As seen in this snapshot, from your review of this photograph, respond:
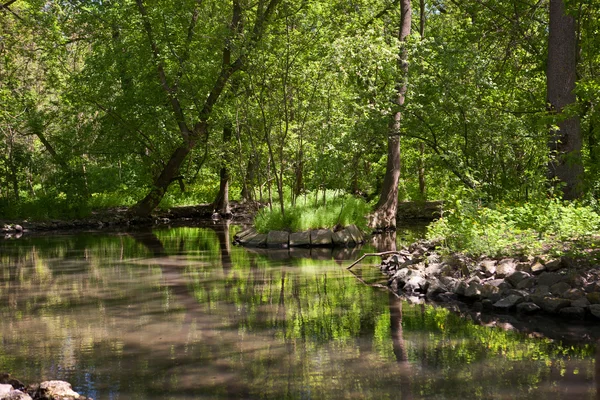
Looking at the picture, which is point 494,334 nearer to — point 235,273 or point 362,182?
point 235,273

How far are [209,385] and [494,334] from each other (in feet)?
11.3

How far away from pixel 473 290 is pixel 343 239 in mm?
8456

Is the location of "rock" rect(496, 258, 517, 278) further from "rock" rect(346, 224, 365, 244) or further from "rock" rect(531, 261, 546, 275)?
"rock" rect(346, 224, 365, 244)

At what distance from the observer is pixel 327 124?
59.6 ft

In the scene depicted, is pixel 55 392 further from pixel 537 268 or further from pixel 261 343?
pixel 537 268

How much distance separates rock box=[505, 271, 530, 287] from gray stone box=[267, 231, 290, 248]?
9027mm

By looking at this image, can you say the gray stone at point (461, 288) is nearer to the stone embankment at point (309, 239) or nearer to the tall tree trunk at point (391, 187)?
the stone embankment at point (309, 239)

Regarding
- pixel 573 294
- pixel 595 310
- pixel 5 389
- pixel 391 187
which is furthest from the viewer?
pixel 391 187

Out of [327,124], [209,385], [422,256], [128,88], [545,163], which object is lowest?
[209,385]

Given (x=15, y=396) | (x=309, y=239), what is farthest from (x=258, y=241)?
(x=15, y=396)

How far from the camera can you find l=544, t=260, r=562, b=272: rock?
9047 millimetres

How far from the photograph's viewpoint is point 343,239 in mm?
17875

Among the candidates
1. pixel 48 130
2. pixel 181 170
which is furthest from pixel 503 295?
pixel 48 130

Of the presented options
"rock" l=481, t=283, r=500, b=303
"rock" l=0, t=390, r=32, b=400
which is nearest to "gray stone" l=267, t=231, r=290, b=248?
"rock" l=481, t=283, r=500, b=303
